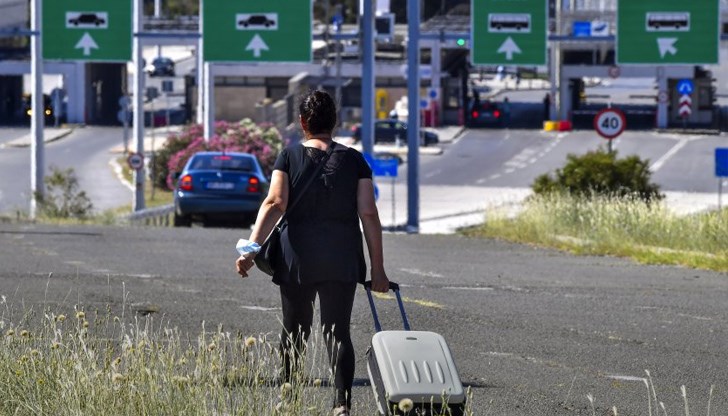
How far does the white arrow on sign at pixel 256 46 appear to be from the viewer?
3116 cm

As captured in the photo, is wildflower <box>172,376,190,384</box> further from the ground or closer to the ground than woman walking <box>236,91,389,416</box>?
closer to the ground

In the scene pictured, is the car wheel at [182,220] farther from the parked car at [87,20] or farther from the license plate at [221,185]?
the parked car at [87,20]

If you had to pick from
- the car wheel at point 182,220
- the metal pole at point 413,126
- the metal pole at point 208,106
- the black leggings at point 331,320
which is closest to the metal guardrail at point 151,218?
the car wheel at point 182,220

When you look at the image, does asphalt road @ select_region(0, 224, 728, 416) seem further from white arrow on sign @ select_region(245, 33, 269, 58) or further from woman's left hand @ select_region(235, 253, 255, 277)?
white arrow on sign @ select_region(245, 33, 269, 58)

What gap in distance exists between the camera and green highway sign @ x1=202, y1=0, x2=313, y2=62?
102 ft

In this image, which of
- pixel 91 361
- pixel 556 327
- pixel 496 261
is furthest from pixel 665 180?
pixel 91 361

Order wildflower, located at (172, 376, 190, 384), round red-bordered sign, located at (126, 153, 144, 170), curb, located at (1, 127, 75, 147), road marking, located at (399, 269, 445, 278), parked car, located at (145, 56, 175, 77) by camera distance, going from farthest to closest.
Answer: parked car, located at (145, 56, 175, 77) → curb, located at (1, 127, 75, 147) → round red-bordered sign, located at (126, 153, 144, 170) → road marking, located at (399, 269, 445, 278) → wildflower, located at (172, 376, 190, 384)

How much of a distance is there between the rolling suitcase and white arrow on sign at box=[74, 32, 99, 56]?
2635 centimetres

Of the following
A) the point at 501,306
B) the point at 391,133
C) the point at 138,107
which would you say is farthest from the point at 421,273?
the point at 391,133

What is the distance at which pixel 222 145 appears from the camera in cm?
4794

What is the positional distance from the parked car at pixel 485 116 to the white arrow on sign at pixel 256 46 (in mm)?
52675

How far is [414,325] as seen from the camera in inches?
460

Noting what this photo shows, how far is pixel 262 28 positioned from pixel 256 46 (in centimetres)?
38

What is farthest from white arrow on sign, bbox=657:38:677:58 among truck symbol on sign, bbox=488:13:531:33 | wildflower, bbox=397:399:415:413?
wildflower, bbox=397:399:415:413
